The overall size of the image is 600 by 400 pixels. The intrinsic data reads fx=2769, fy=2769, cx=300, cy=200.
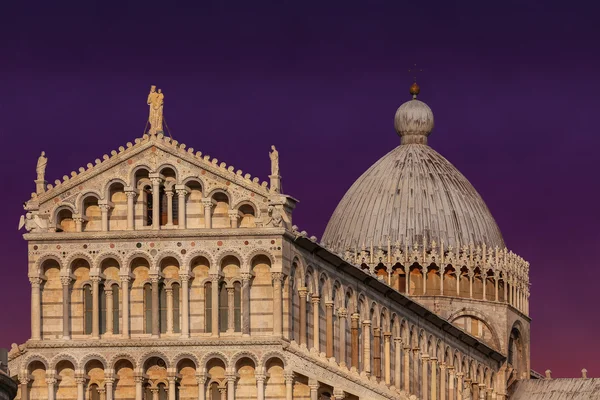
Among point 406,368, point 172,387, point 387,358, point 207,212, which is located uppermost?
point 207,212

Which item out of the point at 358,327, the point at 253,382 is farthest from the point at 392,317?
the point at 253,382

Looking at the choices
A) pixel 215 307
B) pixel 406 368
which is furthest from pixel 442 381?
pixel 215 307

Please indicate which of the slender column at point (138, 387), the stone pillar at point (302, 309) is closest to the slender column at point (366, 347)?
the stone pillar at point (302, 309)

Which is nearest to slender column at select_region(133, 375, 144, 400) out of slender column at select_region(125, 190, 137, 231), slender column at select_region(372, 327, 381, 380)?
slender column at select_region(125, 190, 137, 231)

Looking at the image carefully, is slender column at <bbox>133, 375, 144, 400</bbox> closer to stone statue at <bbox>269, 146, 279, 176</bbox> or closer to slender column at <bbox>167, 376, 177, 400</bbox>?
slender column at <bbox>167, 376, 177, 400</bbox>

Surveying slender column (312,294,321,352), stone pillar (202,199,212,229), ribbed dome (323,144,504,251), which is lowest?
slender column (312,294,321,352)

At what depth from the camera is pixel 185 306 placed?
10494 centimetres

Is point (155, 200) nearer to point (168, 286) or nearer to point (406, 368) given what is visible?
point (168, 286)

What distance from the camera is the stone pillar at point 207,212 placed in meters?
105

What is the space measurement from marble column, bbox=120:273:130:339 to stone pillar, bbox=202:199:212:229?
11.8 ft

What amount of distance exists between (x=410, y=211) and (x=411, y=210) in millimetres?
146

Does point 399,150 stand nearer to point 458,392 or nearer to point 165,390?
point 458,392

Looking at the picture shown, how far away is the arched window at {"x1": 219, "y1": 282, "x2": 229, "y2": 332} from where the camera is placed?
345 feet

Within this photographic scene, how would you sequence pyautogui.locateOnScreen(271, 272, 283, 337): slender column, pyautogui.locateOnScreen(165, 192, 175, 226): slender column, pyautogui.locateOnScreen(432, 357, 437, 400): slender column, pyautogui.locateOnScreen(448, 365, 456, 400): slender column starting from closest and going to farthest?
pyautogui.locateOnScreen(271, 272, 283, 337): slender column, pyautogui.locateOnScreen(165, 192, 175, 226): slender column, pyautogui.locateOnScreen(432, 357, 437, 400): slender column, pyautogui.locateOnScreen(448, 365, 456, 400): slender column
